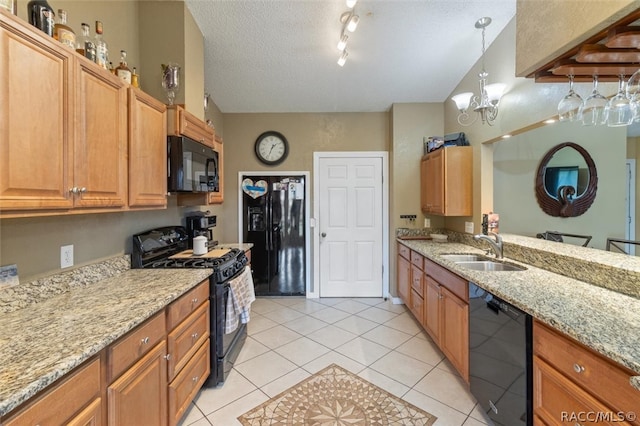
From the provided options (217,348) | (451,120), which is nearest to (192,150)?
(217,348)

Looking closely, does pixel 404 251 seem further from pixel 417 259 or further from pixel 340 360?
pixel 340 360

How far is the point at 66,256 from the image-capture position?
1488mm

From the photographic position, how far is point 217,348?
6.60 ft

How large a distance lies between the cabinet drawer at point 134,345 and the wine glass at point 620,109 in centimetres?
251

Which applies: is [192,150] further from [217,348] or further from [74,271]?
[217,348]

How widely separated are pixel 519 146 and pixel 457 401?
283cm

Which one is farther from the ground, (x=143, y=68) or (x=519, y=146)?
(x=143, y=68)

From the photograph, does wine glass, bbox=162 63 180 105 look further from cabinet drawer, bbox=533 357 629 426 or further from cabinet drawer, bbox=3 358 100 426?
cabinet drawer, bbox=533 357 629 426

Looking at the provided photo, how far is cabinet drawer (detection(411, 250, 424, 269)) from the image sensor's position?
2.88 metres

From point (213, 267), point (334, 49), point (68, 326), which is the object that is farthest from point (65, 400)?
point (334, 49)

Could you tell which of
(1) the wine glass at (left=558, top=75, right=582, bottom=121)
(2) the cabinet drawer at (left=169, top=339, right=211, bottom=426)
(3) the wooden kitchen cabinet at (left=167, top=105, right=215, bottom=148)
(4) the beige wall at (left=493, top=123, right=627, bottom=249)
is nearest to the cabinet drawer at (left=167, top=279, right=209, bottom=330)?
(2) the cabinet drawer at (left=169, top=339, right=211, bottom=426)

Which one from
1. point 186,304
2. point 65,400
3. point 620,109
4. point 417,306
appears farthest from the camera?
point 417,306

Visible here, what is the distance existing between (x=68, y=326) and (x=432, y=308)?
257 cm

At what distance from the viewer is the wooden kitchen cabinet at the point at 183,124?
1952mm
